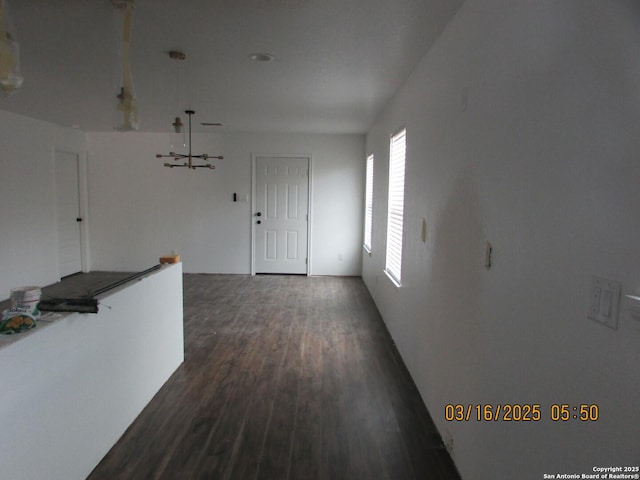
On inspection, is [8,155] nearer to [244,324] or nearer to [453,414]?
[244,324]

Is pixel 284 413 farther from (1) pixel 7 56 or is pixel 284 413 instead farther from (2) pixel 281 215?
(2) pixel 281 215

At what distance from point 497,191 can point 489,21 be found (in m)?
0.76

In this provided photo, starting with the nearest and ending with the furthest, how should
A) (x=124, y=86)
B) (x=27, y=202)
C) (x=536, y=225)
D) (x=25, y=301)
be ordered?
(x=536, y=225)
(x=25, y=301)
(x=124, y=86)
(x=27, y=202)

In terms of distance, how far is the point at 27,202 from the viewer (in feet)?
17.9

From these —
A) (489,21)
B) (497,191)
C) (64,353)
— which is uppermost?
(489,21)

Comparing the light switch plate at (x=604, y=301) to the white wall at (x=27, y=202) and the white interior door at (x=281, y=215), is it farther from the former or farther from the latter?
the white interior door at (x=281, y=215)

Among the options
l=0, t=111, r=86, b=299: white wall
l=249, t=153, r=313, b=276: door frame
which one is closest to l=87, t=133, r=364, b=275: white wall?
l=249, t=153, r=313, b=276: door frame

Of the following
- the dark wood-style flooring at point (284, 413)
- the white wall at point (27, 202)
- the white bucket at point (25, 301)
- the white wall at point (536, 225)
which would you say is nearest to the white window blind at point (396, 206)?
the dark wood-style flooring at point (284, 413)

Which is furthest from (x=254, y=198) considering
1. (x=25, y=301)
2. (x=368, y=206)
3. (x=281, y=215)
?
(x=25, y=301)

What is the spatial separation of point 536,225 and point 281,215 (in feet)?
19.6

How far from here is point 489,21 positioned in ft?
5.83

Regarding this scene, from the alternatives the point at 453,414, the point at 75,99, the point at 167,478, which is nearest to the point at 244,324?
the point at 167,478

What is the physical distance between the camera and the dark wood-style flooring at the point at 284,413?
2160 mm

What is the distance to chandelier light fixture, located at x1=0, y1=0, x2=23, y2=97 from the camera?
1.65m
